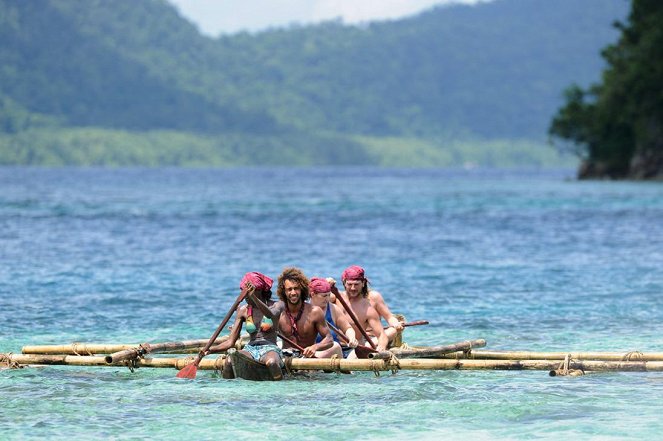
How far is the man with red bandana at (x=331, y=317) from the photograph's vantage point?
17.4 meters

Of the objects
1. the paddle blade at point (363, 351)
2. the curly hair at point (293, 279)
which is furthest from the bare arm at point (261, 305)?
the paddle blade at point (363, 351)

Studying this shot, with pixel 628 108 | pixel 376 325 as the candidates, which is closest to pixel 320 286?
pixel 376 325

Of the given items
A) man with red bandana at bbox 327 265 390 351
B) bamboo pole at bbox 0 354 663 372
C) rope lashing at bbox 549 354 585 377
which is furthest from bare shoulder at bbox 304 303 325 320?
rope lashing at bbox 549 354 585 377

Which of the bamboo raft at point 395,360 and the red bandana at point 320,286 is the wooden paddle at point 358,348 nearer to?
the bamboo raft at point 395,360

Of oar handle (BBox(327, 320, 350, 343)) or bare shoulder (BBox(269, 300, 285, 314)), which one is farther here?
oar handle (BBox(327, 320, 350, 343))

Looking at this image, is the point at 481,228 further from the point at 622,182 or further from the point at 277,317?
the point at 622,182

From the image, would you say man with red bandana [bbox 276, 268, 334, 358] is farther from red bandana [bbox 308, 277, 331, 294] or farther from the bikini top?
the bikini top

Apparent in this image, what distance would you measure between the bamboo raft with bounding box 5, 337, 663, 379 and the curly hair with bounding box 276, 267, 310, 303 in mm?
944

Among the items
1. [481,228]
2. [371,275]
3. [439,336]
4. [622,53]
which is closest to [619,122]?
[622,53]

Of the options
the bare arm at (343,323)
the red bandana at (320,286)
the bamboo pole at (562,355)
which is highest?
the red bandana at (320,286)

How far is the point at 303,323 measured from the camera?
17.6 metres

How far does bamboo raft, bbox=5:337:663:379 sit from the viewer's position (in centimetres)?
1700

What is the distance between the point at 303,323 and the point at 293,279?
2.65 feet

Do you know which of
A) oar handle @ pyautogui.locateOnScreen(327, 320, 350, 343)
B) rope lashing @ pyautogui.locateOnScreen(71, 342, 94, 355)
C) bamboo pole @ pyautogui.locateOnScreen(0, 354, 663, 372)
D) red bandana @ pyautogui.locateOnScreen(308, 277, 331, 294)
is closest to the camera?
bamboo pole @ pyautogui.locateOnScreen(0, 354, 663, 372)
